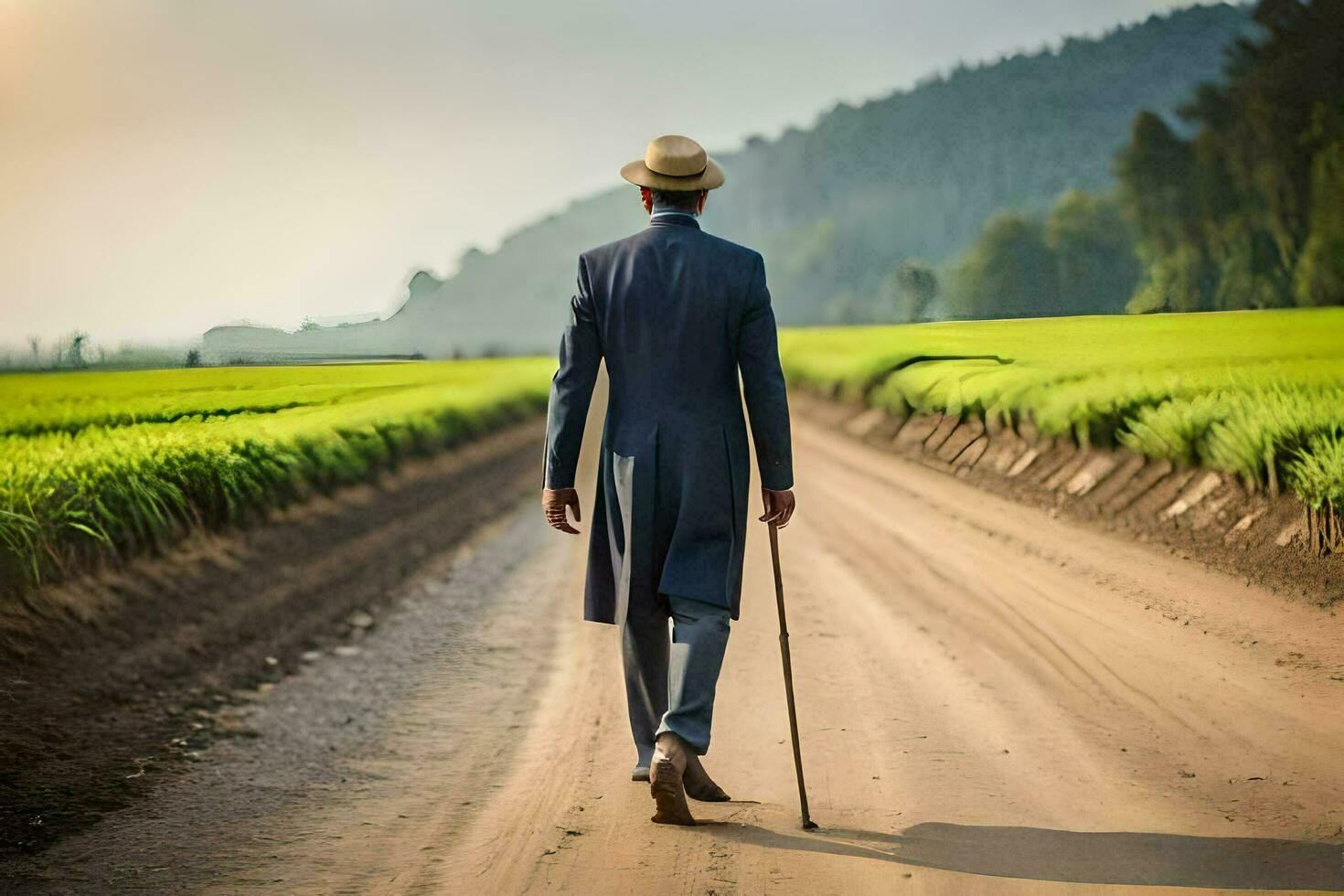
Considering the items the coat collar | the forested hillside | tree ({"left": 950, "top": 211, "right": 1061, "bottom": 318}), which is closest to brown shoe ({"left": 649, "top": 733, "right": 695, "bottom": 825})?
the coat collar

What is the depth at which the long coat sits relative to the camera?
3.34 meters

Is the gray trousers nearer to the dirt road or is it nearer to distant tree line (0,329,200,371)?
the dirt road

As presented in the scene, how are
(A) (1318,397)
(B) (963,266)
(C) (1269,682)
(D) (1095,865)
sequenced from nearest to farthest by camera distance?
(D) (1095,865), (C) (1269,682), (A) (1318,397), (B) (963,266)

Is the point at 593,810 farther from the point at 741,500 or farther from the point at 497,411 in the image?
the point at 497,411

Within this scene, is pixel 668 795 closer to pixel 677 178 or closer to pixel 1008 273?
pixel 677 178

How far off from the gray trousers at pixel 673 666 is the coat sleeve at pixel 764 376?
17.0 inches

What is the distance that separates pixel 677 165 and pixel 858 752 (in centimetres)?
191

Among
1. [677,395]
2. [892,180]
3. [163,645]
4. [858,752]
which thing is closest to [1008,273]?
[892,180]

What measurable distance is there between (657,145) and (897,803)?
6.37 ft

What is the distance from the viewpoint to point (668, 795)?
3.17m

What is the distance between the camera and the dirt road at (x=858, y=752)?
120 inches

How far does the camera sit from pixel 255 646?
226 inches

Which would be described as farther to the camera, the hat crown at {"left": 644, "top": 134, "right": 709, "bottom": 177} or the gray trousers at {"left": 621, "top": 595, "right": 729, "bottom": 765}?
the hat crown at {"left": 644, "top": 134, "right": 709, "bottom": 177}

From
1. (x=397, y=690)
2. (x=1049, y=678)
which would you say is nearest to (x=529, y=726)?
(x=397, y=690)
